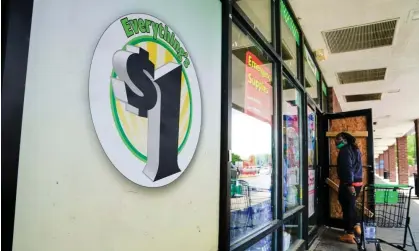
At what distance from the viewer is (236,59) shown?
87.1 inches

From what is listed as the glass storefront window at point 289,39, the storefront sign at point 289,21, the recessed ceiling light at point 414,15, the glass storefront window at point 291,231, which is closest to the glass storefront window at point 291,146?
the glass storefront window at point 291,231

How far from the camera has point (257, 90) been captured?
2.68 m

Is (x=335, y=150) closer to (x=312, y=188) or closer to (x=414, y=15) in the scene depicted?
(x=312, y=188)

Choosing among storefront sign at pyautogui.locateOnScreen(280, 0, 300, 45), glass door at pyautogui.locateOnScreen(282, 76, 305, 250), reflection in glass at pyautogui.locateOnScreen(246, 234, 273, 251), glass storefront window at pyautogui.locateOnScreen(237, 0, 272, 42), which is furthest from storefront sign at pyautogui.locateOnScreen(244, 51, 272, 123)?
reflection in glass at pyautogui.locateOnScreen(246, 234, 273, 251)

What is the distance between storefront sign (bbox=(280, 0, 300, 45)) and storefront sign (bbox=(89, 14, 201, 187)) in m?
2.40

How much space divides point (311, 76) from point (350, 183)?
6.22ft

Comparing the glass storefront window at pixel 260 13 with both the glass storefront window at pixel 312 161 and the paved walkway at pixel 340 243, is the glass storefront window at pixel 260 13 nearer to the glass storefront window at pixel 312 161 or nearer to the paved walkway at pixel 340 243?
the glass storefront window at pixel 312 161

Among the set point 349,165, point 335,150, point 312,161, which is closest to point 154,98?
point 349,165

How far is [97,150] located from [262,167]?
6.55 ft

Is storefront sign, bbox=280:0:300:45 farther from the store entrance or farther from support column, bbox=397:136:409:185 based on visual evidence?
support column, bbox=397:136:409:185

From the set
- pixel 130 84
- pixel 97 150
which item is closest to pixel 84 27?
pixel 130 84

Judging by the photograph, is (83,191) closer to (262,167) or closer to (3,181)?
(3,181)

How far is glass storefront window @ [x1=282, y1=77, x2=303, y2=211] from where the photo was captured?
11.4 feet

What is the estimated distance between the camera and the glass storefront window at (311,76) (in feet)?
15.2
